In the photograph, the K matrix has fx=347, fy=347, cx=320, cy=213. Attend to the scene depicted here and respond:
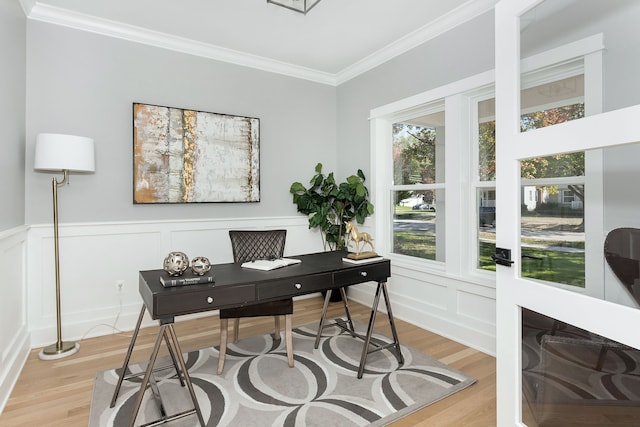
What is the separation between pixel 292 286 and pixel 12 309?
78.7 inches

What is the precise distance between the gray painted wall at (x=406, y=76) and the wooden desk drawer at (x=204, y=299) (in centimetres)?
240

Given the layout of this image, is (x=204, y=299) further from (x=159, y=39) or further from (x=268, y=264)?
(x=159, y=39)

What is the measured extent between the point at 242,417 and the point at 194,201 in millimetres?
2148

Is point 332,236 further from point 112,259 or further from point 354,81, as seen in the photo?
point 112,259

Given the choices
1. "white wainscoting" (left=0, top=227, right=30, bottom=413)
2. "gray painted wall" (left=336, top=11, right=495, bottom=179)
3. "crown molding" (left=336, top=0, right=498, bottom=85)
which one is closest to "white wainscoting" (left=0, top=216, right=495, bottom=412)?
"white wainscoting" (left=0, top=227, right=30, bottom=413)

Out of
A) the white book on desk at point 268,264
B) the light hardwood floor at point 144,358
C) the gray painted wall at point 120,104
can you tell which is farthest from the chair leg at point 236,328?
the gray painted wall at point 120,104

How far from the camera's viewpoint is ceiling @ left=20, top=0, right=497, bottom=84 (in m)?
2.78

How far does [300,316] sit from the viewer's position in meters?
3.60

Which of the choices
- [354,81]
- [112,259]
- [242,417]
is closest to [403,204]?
[354,81]

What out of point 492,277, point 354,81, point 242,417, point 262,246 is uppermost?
point 354,81

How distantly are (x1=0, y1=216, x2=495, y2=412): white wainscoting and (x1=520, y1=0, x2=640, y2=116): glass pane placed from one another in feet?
6.07

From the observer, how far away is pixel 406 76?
→ 3.43 m

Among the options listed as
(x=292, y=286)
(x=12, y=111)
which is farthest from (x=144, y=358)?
(x=12, y=111)

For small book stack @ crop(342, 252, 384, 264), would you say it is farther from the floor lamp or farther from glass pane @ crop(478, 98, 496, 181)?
the floor lamp
